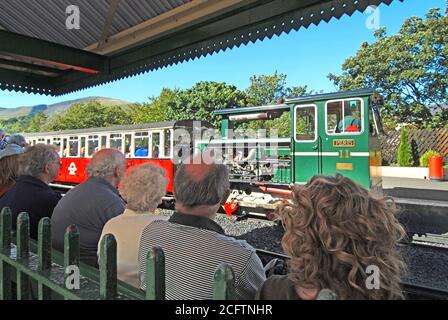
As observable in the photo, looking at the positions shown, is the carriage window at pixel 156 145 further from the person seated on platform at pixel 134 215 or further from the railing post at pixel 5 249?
the railing post at pixel 5 249

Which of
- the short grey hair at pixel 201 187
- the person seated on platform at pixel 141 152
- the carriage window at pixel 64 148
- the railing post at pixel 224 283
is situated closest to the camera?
the railing post at pixel 224 283

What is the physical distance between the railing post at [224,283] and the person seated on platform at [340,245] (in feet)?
1.12

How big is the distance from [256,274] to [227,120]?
800 centimetres

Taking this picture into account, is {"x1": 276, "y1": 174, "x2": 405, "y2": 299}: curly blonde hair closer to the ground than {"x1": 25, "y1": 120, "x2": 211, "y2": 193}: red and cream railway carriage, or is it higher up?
closer to the ground

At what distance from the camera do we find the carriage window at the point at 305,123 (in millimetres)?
7395

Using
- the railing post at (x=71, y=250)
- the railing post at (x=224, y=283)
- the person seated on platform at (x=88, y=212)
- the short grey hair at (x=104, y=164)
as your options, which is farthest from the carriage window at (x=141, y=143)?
the railing post at (x=224, y=283)

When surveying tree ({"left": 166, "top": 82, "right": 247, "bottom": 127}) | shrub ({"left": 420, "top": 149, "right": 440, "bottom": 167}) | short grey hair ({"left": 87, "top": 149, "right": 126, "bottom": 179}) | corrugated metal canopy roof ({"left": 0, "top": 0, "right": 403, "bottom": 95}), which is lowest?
short grey hair ({"left": 87, "top": 149, "right": 126, "bottom": 179})

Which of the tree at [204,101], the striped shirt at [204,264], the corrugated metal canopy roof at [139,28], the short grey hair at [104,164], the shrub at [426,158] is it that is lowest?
→ the striped shirt at [204,264]

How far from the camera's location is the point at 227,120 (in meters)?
9.24

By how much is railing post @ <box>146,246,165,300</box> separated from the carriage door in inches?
262

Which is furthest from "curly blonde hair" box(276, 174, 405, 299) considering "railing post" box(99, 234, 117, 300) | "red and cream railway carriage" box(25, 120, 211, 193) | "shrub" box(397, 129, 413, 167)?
"shrub" box(397, 129, 413, 167)

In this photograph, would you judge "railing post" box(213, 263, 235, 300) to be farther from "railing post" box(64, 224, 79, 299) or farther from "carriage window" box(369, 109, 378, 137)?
"carriage window" box(369, 109, 378, 137)

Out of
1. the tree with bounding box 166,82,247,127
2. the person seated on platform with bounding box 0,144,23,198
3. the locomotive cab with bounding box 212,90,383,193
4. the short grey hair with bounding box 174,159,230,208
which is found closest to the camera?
the short grey hair with bounding box 174,159,230,208

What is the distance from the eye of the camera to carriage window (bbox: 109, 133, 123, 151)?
11.6m
